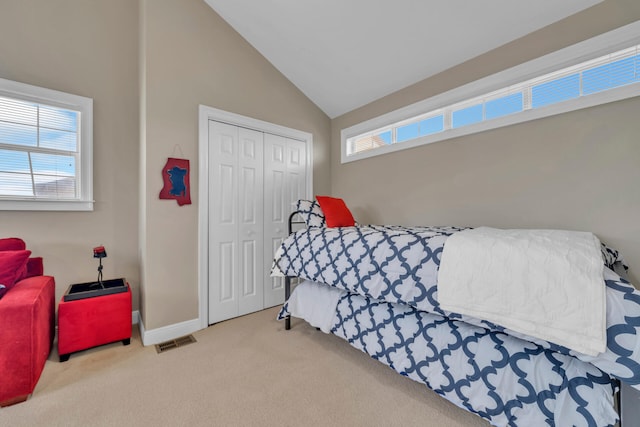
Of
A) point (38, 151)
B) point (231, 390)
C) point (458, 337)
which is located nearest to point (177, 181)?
point (38, 151)

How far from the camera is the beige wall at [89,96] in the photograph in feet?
7.02

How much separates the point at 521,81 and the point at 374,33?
4.40ft

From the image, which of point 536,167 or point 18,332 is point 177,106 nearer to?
point 18,332

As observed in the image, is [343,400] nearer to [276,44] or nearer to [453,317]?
[453,317]

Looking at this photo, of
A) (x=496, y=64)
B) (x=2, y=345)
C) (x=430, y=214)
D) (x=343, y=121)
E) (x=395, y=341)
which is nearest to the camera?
(x=2, y=345)

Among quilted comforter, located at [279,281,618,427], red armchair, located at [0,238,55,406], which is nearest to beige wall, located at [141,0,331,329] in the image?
red armchair, located at [0,238,55,406]

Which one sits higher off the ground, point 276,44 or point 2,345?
point 276,44

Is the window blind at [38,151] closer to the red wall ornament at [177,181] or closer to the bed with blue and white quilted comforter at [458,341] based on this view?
the red wall ornament at [177,181]

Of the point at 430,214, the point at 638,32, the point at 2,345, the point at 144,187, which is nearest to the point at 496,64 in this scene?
the point at 638,32

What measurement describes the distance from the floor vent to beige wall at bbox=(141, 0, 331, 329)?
0.16 meters

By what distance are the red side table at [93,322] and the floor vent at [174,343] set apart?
280 mm

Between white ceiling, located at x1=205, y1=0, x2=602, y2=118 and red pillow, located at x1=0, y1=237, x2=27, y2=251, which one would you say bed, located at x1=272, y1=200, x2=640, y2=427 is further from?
red pillow, located at x1=0, y1=237, x2=27, y2=251

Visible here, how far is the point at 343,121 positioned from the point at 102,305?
10.8 ft

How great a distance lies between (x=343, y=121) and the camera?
3617 millimetres
